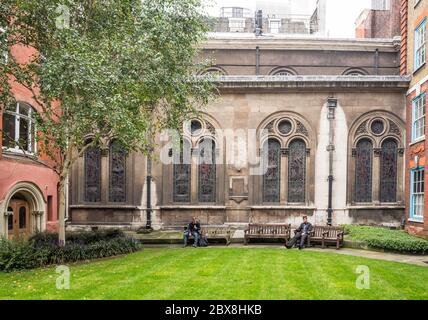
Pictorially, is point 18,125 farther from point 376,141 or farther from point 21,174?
point 376,141

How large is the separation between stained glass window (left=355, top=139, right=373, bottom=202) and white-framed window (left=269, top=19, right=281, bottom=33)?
1916 cm

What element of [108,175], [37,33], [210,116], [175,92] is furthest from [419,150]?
[37,33]

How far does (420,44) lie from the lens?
1980 cm

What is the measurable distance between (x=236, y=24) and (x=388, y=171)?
22.0m

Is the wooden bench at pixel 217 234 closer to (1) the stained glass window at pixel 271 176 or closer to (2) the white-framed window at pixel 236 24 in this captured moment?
(1) the stained glass window at pixel 271 176

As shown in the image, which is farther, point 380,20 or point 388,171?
point 380,20

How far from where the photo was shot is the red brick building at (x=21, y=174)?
1530 centimetres

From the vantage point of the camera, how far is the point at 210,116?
21.8 m

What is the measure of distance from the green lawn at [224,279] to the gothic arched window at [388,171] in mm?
8126

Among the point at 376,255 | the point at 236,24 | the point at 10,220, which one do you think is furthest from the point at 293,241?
the point at 236,24

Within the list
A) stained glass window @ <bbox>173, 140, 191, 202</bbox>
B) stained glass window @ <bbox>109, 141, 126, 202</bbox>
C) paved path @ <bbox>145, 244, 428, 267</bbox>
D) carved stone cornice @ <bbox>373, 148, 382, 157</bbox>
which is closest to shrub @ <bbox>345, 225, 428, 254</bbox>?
paved path @ <bbox>145, 244, 428, 267</bbox>

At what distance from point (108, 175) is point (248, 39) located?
12.8 m

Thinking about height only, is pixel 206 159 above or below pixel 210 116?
below
